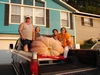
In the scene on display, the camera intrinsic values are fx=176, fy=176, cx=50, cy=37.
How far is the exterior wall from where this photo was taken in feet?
62.1

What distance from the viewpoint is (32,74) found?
3.11 m

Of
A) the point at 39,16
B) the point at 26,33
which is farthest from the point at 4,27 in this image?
the point at 26,33

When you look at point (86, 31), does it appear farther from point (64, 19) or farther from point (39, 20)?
point (39, 20)

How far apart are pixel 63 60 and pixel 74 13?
1266 cm

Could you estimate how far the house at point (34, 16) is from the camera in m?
13.6

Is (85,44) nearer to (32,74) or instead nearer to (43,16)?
(43,16)

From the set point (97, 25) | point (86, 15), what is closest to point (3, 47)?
point (86, 15)

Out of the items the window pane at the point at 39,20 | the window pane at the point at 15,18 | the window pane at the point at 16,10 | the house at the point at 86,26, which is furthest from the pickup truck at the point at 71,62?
the house at the point at 86,26

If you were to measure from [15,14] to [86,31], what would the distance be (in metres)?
8.89

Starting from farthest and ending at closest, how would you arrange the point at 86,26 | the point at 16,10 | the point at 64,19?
the point at 86,26, the point at 64,19, the point at 16,10

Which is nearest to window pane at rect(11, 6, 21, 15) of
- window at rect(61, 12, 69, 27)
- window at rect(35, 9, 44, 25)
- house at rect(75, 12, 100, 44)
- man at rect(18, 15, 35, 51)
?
window at rect(35, 9, 44, 25)

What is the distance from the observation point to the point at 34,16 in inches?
582

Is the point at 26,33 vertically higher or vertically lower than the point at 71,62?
higher

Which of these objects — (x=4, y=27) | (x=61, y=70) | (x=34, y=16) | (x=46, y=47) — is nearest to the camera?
(x=61, y=70)
